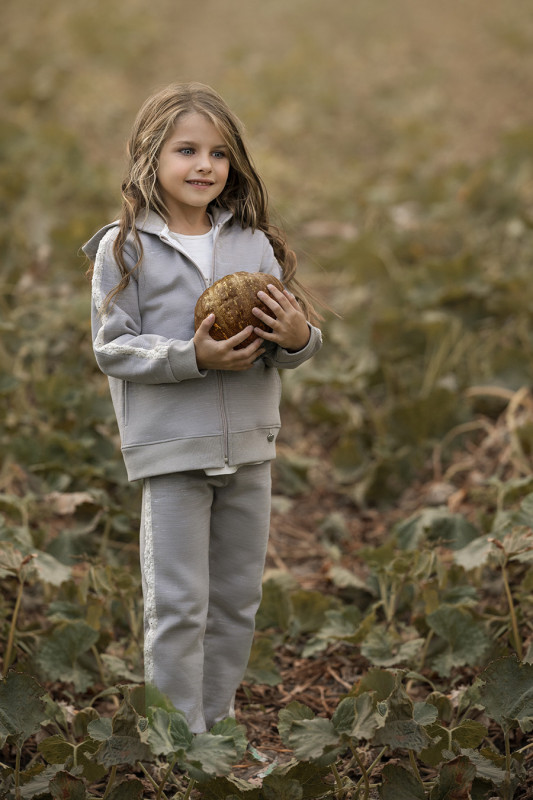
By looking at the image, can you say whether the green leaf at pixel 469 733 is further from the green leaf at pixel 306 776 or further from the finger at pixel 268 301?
the finger at pixel 268 301

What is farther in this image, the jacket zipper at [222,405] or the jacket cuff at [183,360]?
the jacket zipper at [222,405]

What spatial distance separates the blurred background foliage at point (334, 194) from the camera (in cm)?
358

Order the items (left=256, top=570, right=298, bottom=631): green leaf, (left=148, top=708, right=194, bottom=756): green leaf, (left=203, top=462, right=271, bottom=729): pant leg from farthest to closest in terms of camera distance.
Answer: (left=256, top=570, right=298, bottom=631): green leaf, (left=203, top=462, right=271, bottom=729): pant leg, (left=148, top=708, right=194, bottom=756): green leaf

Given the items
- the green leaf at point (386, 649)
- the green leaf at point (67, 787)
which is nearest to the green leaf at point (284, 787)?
the green leaf at point (67, 787)

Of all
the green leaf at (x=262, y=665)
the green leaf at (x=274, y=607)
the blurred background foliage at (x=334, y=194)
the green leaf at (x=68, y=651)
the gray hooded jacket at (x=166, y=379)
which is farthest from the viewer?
the blurred background foliage at (x=334, y=194)

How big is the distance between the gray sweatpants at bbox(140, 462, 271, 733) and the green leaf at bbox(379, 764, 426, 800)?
413mm

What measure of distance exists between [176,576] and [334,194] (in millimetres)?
4523

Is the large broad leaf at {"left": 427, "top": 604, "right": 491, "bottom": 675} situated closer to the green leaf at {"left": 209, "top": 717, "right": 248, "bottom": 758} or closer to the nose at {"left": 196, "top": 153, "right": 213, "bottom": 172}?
the green leaf at {"left": 209, "top": 717, "right": 248, "bottom": 758}

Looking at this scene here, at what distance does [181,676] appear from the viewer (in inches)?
76.4

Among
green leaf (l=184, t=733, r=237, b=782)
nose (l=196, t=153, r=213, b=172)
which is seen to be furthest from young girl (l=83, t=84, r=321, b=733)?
green leaf (l=184, t=733, r=237, b=782)

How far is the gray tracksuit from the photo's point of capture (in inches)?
71.9

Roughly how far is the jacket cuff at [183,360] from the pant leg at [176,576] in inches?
9.1

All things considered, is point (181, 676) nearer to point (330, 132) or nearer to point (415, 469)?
point (415, 469)

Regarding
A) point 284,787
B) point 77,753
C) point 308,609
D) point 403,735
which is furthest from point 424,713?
point 308,609
